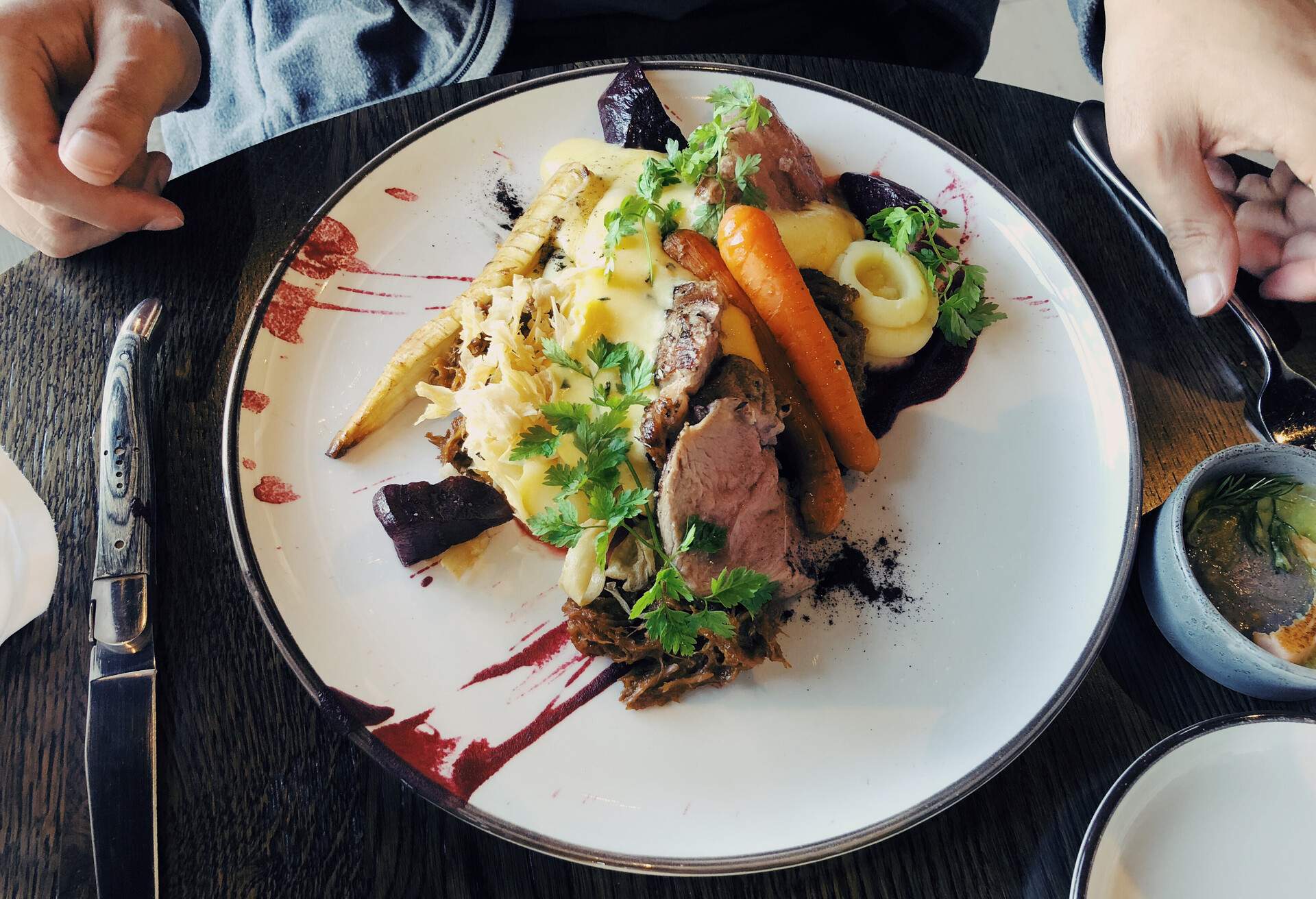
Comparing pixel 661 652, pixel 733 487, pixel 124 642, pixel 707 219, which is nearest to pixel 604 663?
pixel 661 652

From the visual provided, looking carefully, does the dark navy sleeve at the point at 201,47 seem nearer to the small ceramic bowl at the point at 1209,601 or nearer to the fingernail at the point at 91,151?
the fingernail at the point at 91,151

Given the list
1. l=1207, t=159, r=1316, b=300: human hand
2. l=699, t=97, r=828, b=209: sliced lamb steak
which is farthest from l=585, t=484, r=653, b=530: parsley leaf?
l=1207, t=159, r=1316, b=300: human hand

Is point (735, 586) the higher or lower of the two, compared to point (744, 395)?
lower

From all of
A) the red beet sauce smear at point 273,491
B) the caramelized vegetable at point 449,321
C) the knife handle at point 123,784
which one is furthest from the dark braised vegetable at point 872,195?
the knife handle at point 123,784

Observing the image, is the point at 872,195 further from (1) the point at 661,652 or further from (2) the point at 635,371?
(1) the point at 661,652

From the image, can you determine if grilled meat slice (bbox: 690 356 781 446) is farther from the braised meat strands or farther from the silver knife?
the silver knife

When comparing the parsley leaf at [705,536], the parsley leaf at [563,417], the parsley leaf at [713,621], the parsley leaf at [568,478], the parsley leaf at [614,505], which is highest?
the parsley leaf at [563,417]

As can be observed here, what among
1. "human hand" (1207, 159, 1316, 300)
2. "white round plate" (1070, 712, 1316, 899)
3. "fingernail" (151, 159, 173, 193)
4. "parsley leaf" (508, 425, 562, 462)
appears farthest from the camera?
"fingernail" (151, 159, 173, 193)
